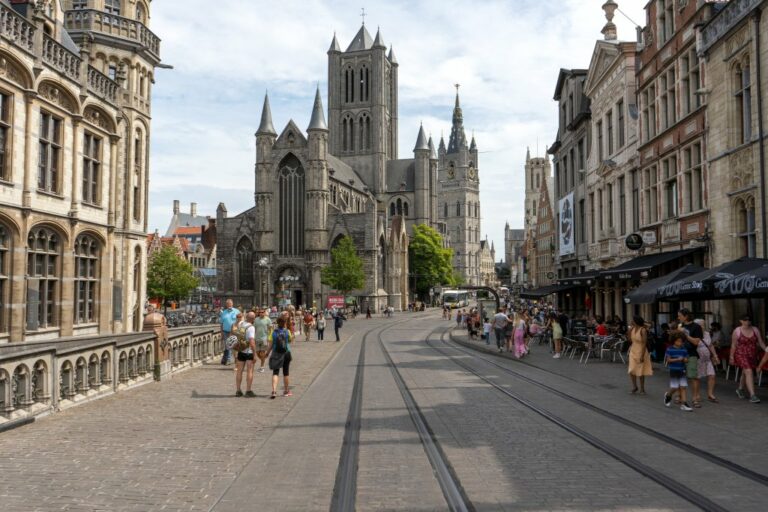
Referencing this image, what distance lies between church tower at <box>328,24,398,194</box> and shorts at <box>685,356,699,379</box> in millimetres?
85583

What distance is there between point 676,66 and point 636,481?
55.1ft

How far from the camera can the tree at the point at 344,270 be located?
66625 mm

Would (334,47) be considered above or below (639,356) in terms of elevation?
above

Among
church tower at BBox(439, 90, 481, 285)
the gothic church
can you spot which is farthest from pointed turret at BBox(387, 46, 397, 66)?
church tower at BBox(439, 90, 481, 285)

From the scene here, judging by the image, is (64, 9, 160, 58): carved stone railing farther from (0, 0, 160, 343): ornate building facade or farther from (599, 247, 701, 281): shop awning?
(599, 247, 701, 281): shop awning

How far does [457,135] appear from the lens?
524 feet

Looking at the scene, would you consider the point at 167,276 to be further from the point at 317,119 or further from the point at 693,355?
the point at 693,355

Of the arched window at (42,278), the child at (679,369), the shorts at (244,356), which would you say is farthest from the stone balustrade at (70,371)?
the child at (679,369)

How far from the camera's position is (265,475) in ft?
20.9

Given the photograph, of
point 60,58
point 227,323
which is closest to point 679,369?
point 227,323

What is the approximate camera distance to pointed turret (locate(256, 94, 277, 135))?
7288 centimetres

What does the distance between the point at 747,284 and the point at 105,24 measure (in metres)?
22.2

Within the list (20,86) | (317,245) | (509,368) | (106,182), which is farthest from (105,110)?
(317,245)

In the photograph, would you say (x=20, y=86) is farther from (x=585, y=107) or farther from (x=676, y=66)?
(x=585, y=107)
